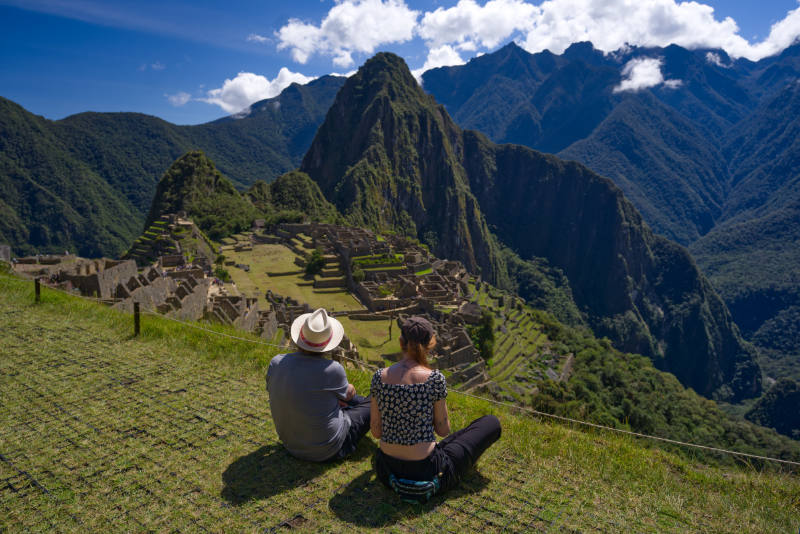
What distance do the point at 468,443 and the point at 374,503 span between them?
0.93 m

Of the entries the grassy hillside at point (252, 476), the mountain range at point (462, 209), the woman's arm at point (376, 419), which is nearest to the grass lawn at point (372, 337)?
the grassy hillside at point (252, 476)

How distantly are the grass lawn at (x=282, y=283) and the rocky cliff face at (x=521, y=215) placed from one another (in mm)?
55251

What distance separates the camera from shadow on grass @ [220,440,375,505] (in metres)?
3.78

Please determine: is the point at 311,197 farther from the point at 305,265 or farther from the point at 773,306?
the point at 773,306

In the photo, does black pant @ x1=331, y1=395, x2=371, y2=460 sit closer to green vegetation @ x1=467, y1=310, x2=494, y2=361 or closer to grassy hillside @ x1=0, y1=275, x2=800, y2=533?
grassy hillside @ x1=0, y1=275, x2=800, y2=533

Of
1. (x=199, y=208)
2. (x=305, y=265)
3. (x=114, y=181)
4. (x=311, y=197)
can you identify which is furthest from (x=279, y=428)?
(x=114, y=181)

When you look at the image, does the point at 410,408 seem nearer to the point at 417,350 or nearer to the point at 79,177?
the point at 417,350

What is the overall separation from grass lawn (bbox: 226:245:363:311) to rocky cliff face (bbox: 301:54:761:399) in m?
55.3

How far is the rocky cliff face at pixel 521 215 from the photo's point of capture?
11312 cm

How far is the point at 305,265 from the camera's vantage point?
39719mm

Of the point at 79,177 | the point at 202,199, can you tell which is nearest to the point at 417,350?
the point at 202,199

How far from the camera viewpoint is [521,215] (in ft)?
573

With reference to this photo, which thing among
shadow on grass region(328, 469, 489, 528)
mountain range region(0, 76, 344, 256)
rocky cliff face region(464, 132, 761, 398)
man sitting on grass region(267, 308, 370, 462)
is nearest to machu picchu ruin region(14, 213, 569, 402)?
man sitting on grass region(267, 308, 370, 462)

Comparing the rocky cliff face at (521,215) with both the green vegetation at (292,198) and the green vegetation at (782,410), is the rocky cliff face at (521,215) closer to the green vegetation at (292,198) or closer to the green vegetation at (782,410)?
the green vegetation at (292,198)
